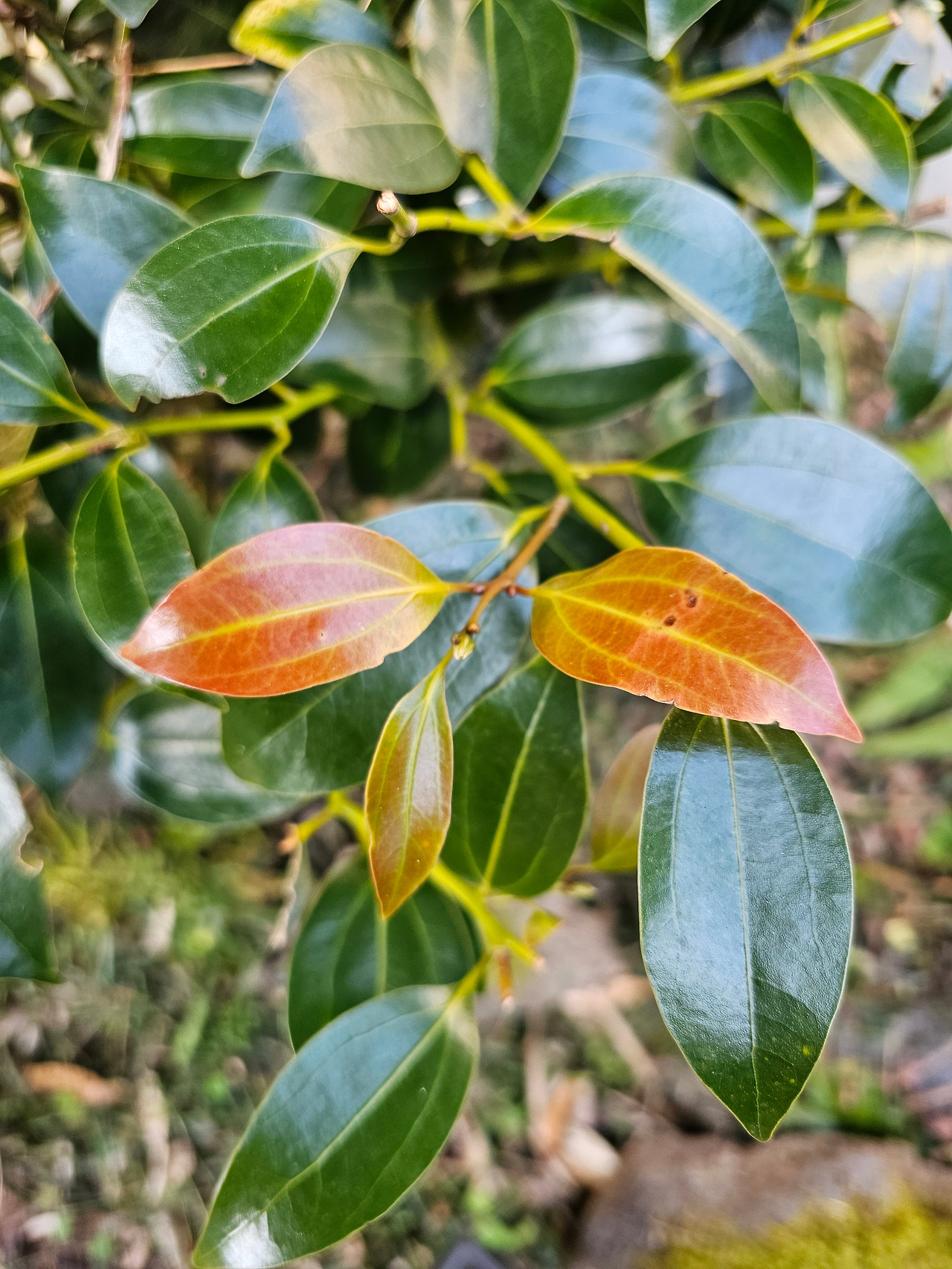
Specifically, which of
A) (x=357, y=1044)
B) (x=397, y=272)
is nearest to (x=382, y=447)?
(x=397, y=272)

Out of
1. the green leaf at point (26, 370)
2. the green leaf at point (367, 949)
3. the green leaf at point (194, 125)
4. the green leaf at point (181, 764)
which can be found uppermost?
the green leaf at point (194, 125)

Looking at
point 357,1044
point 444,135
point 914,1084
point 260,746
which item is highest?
point 444,135

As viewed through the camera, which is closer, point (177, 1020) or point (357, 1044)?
point (357, 1044)

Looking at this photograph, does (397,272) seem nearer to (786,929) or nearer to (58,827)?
(786,929)

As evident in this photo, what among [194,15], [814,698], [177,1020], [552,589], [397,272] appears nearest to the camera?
[814,698]

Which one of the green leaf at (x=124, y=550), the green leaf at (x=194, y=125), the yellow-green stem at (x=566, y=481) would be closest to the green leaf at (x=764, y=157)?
the yellow-green stem at (x=566, y=481)

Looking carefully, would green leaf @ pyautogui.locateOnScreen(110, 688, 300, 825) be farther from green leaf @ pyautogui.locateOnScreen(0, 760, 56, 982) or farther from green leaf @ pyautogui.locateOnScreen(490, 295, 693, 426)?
green leaf @ pyautogui.locateOnScreen(490, 295, 693, 426)

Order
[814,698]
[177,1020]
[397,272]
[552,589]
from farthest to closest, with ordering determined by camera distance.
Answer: [177,1020]
[397,272]
[552,589]
[814,698]

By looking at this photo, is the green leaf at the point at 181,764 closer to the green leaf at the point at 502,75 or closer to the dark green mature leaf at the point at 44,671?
the dark green mature leaf at the point at 44,671
